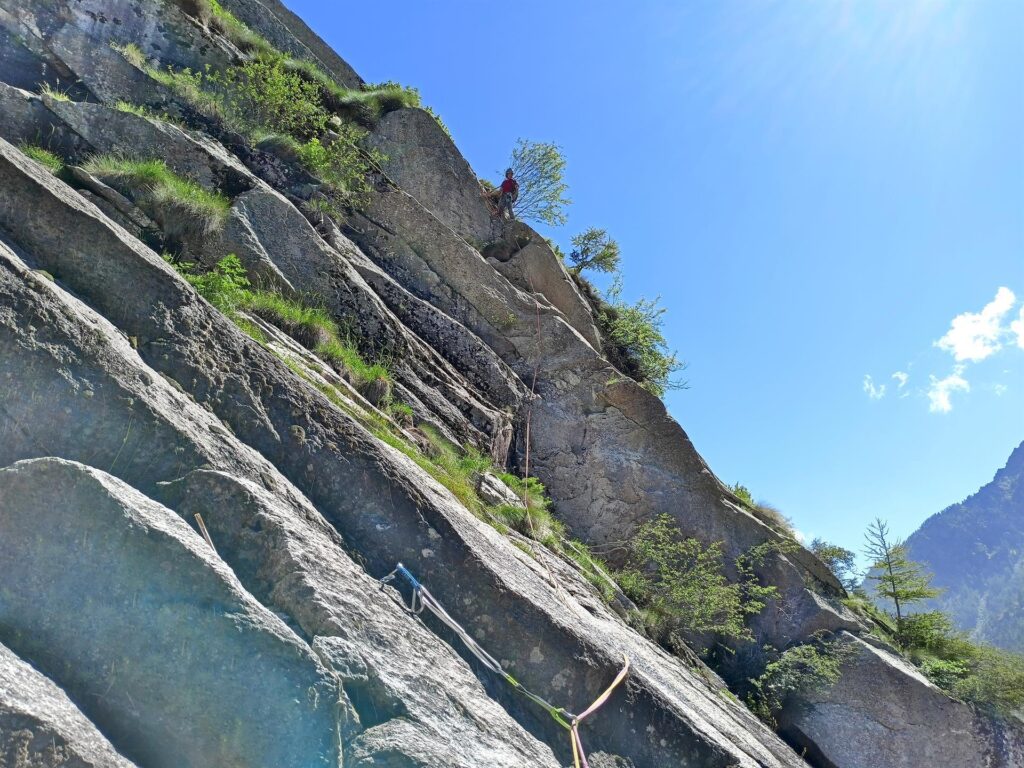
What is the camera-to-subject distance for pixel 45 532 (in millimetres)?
2828

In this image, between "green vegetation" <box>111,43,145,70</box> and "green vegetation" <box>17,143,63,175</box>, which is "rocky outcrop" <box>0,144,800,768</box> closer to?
"green vegetation" <box>17,143,63,175</box>

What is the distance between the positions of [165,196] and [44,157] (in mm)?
1235

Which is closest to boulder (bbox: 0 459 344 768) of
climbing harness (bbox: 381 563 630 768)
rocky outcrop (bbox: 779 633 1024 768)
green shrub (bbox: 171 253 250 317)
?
climbing harness (bbox: 381 563 630 768)

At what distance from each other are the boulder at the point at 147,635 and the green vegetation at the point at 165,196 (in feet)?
18.3

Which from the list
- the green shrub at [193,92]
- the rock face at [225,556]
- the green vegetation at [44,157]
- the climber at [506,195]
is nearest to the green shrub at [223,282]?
the rock face at [225,556]

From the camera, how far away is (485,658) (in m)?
3.95

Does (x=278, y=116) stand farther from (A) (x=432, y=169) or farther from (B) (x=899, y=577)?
(B) (x=899, y=577)

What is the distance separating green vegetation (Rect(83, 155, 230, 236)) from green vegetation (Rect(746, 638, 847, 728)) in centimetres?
1026

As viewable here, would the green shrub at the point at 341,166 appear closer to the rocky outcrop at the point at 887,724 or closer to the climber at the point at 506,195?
the climber at the point at 506,195

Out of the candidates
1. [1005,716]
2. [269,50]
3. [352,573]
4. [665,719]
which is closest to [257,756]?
[352,573]

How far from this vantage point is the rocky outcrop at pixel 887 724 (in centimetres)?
1066

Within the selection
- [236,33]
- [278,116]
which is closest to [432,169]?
[278,116]

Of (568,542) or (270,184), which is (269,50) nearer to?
(270,184)

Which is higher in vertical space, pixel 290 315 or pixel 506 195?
A: pixel 506 195
